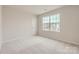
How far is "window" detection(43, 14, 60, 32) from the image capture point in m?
6.80

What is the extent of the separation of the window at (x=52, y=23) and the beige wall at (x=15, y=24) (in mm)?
1731

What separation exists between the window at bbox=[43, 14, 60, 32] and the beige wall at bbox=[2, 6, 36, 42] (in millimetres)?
1731

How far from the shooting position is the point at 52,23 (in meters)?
7.48

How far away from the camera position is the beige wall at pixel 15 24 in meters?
5.70

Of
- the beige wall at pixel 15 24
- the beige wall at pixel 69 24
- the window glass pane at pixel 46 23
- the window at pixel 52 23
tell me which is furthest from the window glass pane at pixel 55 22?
the beige wall at pixel 15 24

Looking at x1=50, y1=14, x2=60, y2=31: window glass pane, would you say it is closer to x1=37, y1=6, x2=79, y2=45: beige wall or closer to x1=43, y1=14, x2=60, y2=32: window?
x1=43, y1=14, x2=60, y2=32: window

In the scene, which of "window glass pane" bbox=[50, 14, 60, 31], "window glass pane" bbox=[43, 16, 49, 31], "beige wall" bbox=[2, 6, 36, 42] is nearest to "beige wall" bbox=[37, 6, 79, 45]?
"window glass pane" bbox=[50, 14, 60, 31]

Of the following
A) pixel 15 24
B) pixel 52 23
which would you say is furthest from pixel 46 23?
pixel 15 24

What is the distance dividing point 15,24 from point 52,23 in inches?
118

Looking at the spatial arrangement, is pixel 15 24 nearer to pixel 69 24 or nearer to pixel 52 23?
pixel 52 23

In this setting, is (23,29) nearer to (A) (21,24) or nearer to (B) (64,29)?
(A) (21,24)
